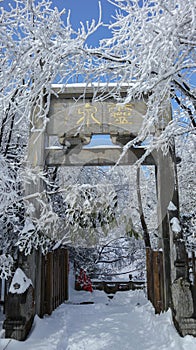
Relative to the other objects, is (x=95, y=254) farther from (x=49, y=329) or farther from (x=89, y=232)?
(x=49, y=329)

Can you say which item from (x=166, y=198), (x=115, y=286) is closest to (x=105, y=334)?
(x=166, y=198)

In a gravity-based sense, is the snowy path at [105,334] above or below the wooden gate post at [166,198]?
below

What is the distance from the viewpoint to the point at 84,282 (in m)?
18.1

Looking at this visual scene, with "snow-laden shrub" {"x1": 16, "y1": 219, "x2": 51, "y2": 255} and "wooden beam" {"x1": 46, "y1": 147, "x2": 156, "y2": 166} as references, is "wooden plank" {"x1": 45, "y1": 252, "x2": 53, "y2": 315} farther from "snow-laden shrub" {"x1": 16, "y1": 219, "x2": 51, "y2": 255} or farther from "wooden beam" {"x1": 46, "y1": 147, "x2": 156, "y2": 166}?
"wooden beam" {"x1": 46, "y1": 147, "x2": 156, "y2": 166}

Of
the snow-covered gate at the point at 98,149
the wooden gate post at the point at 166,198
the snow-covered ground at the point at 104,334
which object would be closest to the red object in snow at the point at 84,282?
the snow-covered ground at the point at 104,334

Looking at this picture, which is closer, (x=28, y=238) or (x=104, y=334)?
(x=28, y=238)

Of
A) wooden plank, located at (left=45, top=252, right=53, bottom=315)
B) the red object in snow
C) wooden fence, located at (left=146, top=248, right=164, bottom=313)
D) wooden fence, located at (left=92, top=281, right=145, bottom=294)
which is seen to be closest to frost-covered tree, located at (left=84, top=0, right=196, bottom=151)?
wooden fence, located at (left=146, top=248, right=164, bottom=313)

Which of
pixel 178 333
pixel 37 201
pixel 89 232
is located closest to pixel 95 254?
pixel 89 232

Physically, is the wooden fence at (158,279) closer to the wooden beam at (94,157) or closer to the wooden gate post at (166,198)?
the wooden gate post at (166,198)

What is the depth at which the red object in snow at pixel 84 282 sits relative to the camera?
17.9 m

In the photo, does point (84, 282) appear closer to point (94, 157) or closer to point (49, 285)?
point (49, 285)

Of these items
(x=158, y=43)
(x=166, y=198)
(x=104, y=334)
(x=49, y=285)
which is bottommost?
(x=104, y=334)

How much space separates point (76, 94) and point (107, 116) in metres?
0.94

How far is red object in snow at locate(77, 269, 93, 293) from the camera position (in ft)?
58.8
